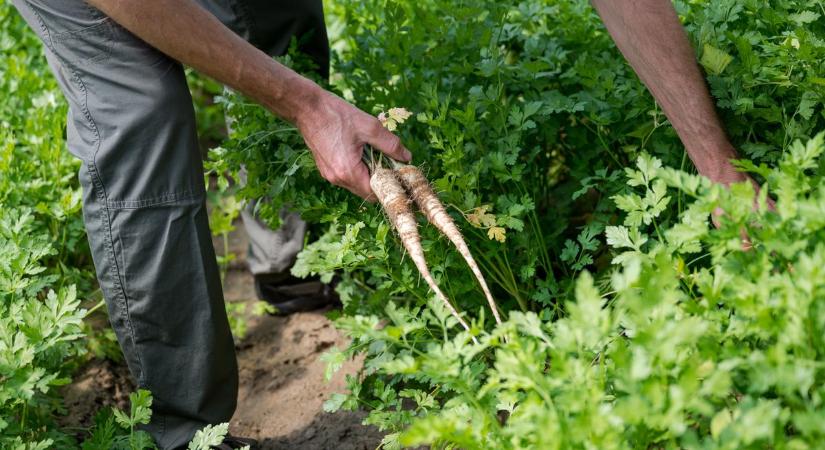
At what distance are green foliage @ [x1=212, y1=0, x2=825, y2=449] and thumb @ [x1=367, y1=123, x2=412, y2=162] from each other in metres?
0.15

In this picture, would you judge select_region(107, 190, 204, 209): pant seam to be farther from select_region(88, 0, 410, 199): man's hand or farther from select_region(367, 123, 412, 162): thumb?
select_region(367, 123, 412, 162): thumb

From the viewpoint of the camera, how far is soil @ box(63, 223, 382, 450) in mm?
2957

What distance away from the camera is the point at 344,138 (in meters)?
2.46

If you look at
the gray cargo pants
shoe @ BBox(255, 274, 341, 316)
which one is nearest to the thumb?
the gray cargo pants

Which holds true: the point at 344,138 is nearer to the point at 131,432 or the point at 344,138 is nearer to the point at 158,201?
the point at 158,201

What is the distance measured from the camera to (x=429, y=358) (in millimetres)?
1864

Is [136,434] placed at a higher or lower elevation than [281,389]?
higher

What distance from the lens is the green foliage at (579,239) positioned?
164 cm

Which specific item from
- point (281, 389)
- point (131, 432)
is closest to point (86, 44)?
point (131, 432)

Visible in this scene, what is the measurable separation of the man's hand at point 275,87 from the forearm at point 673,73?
0.71 meters

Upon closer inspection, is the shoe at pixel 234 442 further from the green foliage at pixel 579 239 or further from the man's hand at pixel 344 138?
the man's hand at pixel 344 138

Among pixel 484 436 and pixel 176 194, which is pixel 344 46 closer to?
pixel 176 194

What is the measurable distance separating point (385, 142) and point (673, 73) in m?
0.82

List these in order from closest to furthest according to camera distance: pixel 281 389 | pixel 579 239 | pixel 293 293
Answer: pixel 579 239 → pixel 281 389 → pixel 293 293
